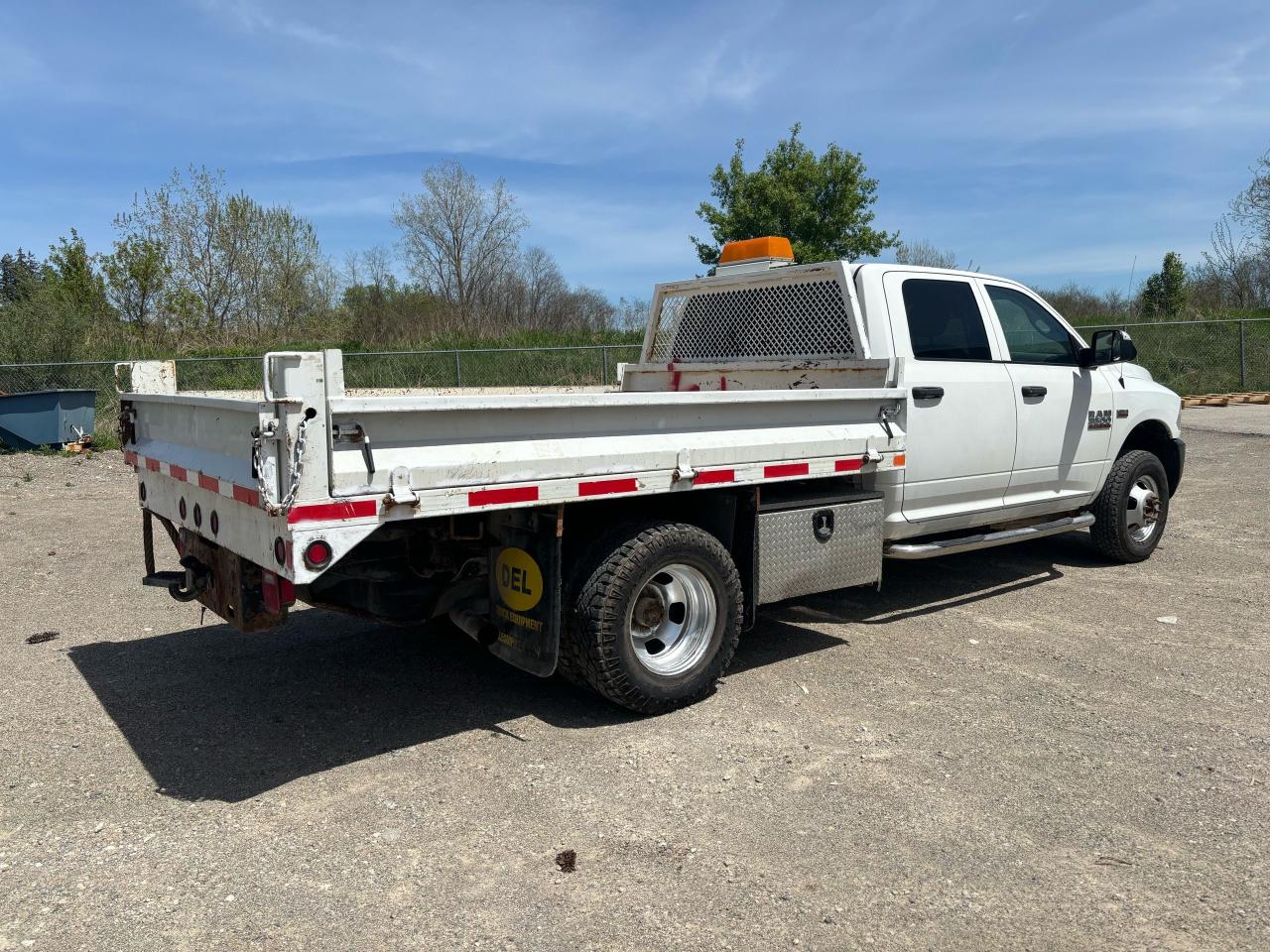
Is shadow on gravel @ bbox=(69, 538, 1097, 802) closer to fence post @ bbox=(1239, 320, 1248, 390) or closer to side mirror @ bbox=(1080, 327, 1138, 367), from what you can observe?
side mirror @ bbox=(1080, 327, 1138, 367)

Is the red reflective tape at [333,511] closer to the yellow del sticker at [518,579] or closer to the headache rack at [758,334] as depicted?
the yellow del sticker at [518,579]

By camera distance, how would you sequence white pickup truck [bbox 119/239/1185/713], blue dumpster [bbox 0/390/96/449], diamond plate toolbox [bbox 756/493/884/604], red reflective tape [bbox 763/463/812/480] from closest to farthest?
white pickup truck [bbox 119/239/1185/713], red reflective tape [bbox 763/463/812/480], diamond plate toolbox [bbox 756/493/884/604], blue dumpster [bbox 0/390/96/449]

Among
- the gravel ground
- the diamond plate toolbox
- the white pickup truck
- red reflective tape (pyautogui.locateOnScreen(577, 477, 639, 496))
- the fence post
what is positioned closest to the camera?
the gravel ground

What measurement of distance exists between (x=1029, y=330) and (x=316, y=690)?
505cm

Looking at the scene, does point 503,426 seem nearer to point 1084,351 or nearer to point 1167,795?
point 1167,795

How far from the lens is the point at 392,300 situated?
35.9 metres

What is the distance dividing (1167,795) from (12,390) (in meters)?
17.8

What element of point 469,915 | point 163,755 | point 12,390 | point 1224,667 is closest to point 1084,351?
point 1224,667

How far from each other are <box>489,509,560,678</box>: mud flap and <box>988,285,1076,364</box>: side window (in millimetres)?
3751

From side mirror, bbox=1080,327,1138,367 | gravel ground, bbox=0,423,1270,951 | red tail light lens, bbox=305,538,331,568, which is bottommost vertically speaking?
gravel ground, bbox=0,423,1270,951

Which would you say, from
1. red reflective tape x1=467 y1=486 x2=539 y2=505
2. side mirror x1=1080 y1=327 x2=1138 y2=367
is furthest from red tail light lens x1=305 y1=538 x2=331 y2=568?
side mirror x1=1080 y1=327 x2=1138 y2=367

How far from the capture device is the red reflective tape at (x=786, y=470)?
4926 mm

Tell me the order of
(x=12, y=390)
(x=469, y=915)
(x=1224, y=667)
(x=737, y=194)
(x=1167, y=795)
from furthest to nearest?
(x=737, y=194) < (x=12, y=390) < (x=1224, y=667) < (x=1167, y=795) < (x=469, y=915)

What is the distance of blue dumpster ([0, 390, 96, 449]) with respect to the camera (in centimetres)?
1470
